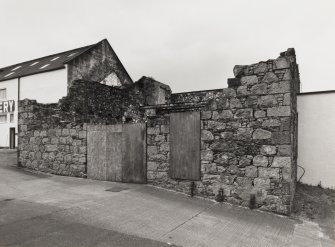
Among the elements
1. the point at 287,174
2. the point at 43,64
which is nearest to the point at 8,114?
the point at 43,64

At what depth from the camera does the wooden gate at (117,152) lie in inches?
320

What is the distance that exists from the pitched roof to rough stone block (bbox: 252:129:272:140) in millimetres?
15782

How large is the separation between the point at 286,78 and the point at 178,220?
3.80 metres

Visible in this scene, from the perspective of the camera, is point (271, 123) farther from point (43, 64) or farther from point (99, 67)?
point (43, 64)

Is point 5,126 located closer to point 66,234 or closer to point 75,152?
point 75,152

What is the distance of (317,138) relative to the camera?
901 centimetres

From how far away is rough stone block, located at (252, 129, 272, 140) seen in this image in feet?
21.2

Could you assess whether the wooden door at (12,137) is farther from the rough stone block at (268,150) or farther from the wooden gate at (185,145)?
the rough stone block at (268,150)

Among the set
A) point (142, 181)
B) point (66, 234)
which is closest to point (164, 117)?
point (142, 181)

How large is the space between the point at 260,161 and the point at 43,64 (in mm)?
21044

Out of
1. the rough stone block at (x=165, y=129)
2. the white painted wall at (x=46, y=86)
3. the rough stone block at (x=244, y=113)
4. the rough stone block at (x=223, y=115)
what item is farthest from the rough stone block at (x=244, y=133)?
the white painted wall at (x=46, y=86)

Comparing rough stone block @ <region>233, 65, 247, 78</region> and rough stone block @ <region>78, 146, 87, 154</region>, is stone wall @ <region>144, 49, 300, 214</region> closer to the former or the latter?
rough stone block @ <region>233, 65, 247, 78</region>

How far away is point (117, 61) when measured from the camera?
927 inches

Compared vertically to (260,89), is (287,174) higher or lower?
lower
